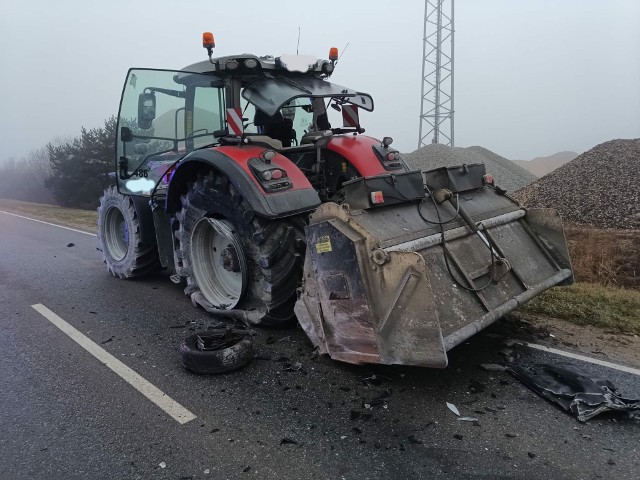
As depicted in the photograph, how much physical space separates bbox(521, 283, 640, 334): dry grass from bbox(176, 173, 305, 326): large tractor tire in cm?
239

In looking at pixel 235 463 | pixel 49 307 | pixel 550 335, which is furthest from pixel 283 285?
pixel 49 307

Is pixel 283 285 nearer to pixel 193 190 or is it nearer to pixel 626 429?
pixel 193 190

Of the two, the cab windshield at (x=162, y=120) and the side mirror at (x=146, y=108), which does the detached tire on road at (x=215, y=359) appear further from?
the side mirror at (x=146, y=108)

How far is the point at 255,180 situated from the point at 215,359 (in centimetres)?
140

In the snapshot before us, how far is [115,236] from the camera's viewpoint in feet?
21.7

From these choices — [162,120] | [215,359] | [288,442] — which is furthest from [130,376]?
[162,120]

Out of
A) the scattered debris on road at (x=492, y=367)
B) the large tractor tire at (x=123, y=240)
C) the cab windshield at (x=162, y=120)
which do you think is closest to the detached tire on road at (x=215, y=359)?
the scattered debris on road at (x=492, y=367)

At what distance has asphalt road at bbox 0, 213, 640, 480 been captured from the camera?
8.15 ft

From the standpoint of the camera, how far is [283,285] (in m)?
4.01

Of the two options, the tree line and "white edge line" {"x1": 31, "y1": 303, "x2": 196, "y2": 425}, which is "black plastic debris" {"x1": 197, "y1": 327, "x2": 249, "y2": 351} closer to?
"white edge line" {"x1": 31, "y1": 303, "x2": 196, "y2": 425}

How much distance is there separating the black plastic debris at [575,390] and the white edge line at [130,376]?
220 centimetres

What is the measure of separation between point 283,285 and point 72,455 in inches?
74.6

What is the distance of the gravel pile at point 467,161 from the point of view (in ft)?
→ 55.4

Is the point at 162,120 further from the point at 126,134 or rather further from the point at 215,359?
the point at 215,359
